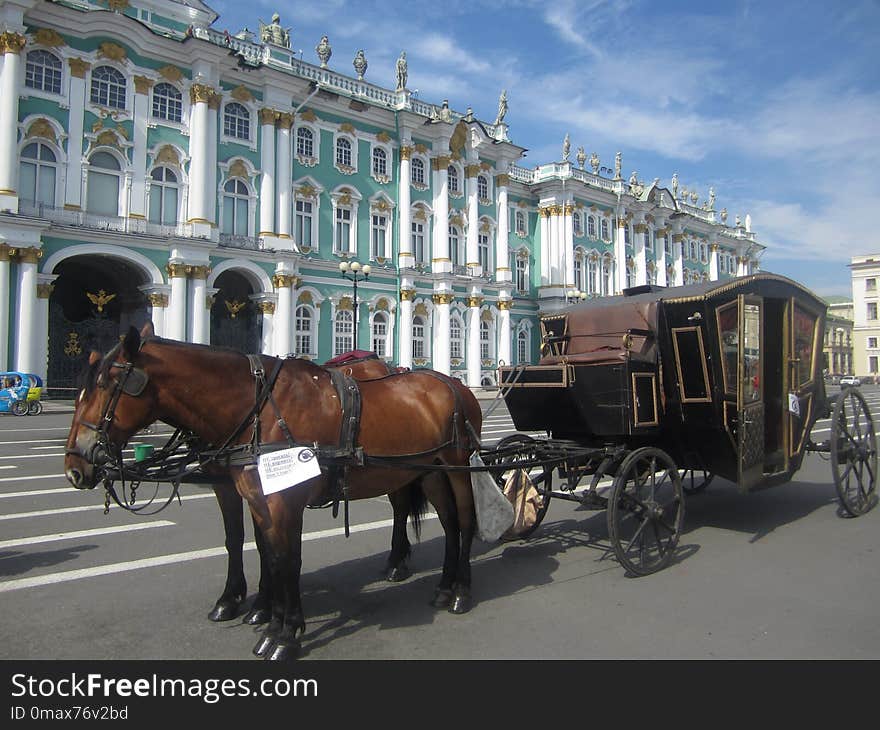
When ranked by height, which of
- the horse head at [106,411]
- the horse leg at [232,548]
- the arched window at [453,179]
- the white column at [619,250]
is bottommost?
the horse leg at [232,548]

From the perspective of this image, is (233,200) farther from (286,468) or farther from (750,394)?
(286,468)

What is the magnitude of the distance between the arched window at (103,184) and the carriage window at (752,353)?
24493 millimetres

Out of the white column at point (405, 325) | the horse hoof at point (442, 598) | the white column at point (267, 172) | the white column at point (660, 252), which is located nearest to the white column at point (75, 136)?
the white column at point (267, 172)

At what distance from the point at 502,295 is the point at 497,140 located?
9.06 m

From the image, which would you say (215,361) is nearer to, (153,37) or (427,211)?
(153,37)

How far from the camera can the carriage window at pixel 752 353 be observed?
6525 millimetres

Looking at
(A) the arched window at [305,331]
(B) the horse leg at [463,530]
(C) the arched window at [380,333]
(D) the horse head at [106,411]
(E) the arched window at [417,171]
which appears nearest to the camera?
(D) the horse head at [106,411]

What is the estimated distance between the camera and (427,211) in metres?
34.8

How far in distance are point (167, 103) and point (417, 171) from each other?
13099mm

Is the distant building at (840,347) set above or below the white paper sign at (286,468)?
above

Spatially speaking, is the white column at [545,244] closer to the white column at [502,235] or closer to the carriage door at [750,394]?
the white column at [502,235]

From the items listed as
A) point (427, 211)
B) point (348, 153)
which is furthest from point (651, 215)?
point (348, 153)

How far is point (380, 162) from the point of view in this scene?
3316cm

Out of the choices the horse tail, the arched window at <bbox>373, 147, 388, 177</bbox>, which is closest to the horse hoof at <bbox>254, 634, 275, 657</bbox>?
the horse tail
